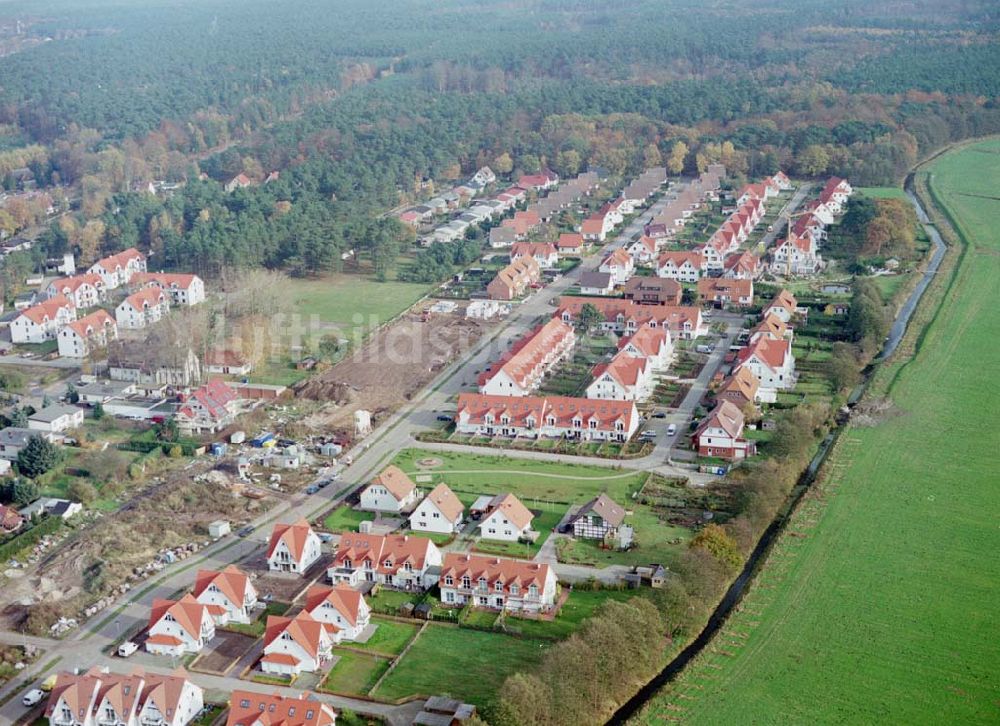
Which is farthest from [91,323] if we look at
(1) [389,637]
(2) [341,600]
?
(1) [389,637]

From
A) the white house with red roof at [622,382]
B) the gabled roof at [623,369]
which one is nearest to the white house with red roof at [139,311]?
the gabled roof at [623,369]

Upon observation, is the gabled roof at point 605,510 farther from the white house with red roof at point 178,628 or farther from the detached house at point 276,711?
the white house with red roof at point 178,628

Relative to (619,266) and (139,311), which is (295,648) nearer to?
(139,311)

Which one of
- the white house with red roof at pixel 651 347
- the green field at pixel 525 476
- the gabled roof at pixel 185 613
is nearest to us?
the gabled roof at pixel 185 613

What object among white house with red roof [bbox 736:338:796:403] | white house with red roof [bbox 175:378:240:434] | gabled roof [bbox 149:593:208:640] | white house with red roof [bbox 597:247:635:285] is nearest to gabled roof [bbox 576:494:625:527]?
gabled roof [bbox 149:593:208:640]

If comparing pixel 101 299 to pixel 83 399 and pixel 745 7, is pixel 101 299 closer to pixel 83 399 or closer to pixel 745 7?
pixel 83 399

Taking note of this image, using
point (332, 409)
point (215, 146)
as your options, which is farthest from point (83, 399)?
point (215, 146)
